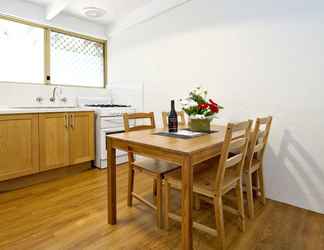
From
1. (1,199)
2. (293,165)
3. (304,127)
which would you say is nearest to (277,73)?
(304,127)

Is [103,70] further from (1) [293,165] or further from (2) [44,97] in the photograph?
(1) [293,165]

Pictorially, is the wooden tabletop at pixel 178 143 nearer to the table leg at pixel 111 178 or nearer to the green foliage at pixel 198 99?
the table leg at pixel 111 178

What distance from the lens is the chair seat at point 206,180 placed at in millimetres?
1443

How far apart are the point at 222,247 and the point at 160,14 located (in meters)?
2.90

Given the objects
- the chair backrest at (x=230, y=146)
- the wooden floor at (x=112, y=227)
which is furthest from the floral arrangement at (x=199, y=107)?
the wooden floor at (x=112, y=227)

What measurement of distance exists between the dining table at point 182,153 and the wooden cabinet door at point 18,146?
1.30 meters

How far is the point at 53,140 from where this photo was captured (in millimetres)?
2650

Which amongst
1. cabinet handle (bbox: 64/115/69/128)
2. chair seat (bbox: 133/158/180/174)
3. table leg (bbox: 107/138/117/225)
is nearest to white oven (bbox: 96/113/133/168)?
cabinet handle (bbox: 64/115/69/128)

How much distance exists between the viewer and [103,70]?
4012mm

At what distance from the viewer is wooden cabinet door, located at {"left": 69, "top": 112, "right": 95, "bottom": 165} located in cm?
284

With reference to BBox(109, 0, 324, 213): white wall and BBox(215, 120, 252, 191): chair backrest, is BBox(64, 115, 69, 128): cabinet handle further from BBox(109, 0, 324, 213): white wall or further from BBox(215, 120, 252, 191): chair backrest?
BBox(215, 120, 252, 191): chair backrest

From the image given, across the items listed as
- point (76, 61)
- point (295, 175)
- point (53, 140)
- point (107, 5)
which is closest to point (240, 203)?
point (295, 175)

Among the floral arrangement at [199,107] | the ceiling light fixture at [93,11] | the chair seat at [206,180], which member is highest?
the ceiling light fixture at [93,11]

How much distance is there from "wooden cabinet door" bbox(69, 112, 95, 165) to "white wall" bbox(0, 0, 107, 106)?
2.14 feet
